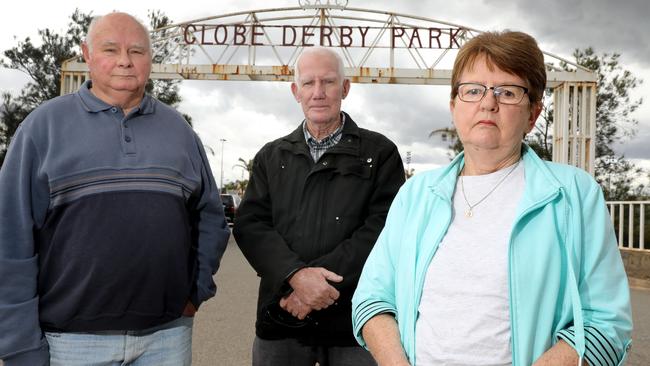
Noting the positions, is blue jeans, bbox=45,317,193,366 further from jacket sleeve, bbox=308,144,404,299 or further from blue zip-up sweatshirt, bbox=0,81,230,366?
jacket sleeve, bbox=308,144,404,299

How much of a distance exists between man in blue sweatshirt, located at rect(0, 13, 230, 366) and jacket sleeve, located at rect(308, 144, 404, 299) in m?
0.68

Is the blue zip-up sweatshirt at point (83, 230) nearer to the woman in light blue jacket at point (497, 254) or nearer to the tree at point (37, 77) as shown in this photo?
the woman in light blue jacket at point (497, 254)

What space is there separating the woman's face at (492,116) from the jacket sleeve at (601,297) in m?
0.35

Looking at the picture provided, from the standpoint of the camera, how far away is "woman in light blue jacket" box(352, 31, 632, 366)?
201 centimetres

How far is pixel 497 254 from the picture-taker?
6.89ft

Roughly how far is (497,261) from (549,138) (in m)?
26.6

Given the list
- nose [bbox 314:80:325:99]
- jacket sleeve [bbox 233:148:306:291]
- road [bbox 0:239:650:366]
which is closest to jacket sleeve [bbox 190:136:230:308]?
jacket sleeve [bbox 233:148:306:291]

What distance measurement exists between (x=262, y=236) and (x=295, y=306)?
0.37 m

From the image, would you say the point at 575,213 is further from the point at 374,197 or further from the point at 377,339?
the point at 374,197

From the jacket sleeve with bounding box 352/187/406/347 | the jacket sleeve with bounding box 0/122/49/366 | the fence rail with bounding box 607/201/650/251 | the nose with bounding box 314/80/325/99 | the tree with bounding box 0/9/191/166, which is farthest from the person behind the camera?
the tree with bounding box 0/9/191/166

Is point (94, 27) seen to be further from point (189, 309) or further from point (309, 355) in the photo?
point (309, 355)

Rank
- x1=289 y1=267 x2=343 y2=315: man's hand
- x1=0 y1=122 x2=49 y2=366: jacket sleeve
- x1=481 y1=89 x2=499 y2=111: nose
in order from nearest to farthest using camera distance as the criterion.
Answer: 1. x1=481 y1=89 x2=499 y2=111: nose
2. x1=0 y1=122 x2=49 y2=366: jacket sleeve
3. x1=289 y1=267 x2=343 y2=315: man's hand

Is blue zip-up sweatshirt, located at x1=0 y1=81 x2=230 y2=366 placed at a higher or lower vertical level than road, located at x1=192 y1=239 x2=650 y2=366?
higher

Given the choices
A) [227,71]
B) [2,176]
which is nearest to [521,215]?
[2,176]
